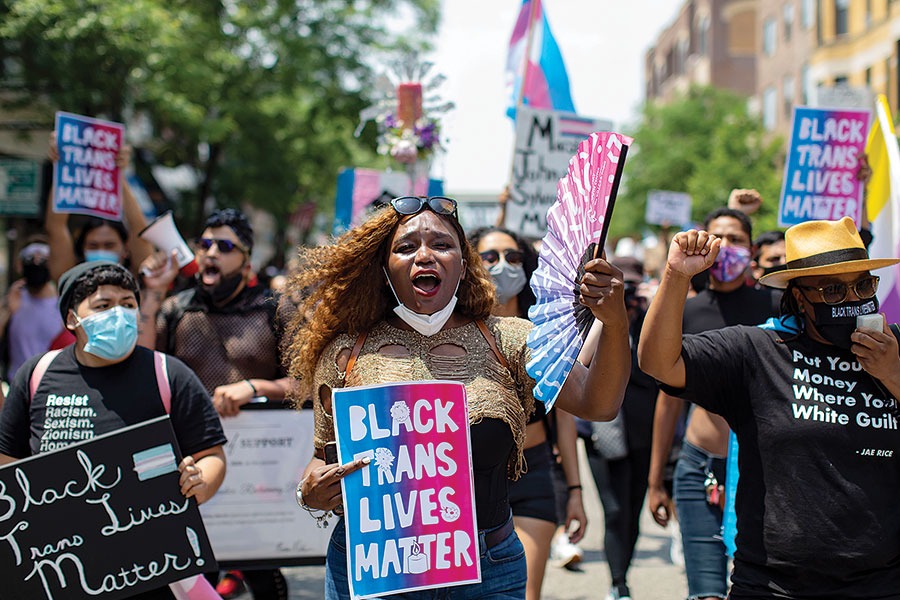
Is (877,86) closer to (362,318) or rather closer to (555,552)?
(555,552)

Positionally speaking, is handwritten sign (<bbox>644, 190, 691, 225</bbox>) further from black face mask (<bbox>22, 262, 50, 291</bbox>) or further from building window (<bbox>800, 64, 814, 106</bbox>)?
building window (<bbox>800, 64, 814, 106</bbox>)

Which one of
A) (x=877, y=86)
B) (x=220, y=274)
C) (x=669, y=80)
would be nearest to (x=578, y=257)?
(x=220, y=274)

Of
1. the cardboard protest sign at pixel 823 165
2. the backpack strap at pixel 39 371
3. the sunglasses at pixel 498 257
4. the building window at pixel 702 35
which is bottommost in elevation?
the backpack strap at pixel 39 371

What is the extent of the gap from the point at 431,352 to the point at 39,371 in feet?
5.37

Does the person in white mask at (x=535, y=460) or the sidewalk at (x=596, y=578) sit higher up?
the person in white mask at (x=535, y=460)

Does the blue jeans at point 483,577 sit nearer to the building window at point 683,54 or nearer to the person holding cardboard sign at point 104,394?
the person holding cardboard sign at point 104,394

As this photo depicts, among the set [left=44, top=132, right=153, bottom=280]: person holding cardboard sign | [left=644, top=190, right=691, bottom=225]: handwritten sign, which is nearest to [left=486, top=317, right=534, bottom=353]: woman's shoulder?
[left=44, top=132, right=153, bottom=280]: person holding cardboard sign

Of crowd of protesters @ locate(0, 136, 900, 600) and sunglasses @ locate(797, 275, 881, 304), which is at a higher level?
sunglasses @ locate(797, 275, 881, 304)

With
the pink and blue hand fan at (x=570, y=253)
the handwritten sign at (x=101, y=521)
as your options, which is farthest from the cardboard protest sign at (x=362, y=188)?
the pink and blue hand fan at (x=570, y=253)

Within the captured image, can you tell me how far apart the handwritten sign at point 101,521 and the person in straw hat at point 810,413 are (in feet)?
5.79

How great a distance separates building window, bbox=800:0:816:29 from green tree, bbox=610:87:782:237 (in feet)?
12.6

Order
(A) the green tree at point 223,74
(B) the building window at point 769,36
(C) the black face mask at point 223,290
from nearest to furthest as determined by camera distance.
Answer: (C) the black face mask at point 223,290 → (A) the green tree at point 223,74 → (B) the building window at point 769,36

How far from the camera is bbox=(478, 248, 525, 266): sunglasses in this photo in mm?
5297

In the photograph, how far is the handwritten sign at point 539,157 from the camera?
24.8 feet
